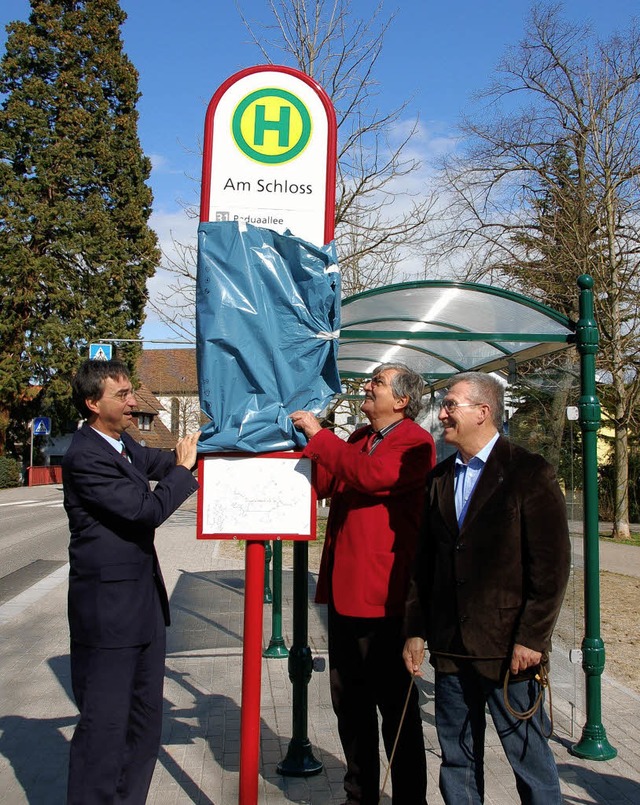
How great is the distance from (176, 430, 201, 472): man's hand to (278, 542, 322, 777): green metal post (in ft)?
3.54

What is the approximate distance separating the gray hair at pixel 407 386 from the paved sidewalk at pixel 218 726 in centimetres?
185

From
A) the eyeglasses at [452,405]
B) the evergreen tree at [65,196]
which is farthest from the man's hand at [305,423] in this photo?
the evergreen tree at [65,196]

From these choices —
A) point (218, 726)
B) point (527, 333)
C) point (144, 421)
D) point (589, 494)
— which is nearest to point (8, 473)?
point (144, 421)

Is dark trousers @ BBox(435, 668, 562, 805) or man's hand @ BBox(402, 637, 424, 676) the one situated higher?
man's hand @ BBox(402, 637, 424, 676)

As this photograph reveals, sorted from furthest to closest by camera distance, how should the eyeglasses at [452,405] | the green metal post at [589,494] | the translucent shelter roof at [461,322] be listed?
the translucent shelter roof at [461,322] < the green metal post at [589,494] < the eyeglasses at [452,405]

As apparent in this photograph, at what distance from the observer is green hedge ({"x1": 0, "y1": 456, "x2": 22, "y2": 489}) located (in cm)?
3819

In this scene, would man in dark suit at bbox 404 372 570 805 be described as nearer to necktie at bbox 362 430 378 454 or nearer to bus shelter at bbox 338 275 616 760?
necktie at bbox 362 430 378 454

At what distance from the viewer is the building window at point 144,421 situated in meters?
61.3

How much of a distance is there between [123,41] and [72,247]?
10.3 metres

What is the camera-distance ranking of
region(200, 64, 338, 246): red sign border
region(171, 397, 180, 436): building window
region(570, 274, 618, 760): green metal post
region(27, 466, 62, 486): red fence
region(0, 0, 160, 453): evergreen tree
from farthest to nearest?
region(171, 397, 180, 436): building window < region(27, 466, 62, 486): red fence < region(0, 0, 160, 453): evergreen tree < region(570, 274, 618, 760): green metal post < region(200, 64, 338, 246): red sign border

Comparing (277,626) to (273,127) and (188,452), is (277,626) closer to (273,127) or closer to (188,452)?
(188,452)

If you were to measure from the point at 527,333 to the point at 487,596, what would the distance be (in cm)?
250

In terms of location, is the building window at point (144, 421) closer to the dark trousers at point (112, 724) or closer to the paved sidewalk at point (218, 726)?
the paved sidewalk at point (218, 726)

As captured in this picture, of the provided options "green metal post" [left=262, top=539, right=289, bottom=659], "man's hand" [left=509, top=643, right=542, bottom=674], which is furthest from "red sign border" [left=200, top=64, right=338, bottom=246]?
"green metal post" [left=262, top=539, right=289, bottom=659]
